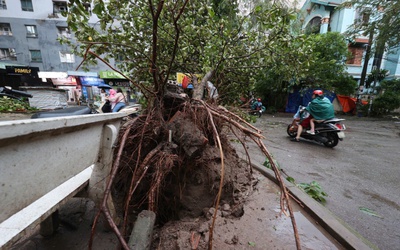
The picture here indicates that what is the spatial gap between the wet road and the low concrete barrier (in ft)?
9.66

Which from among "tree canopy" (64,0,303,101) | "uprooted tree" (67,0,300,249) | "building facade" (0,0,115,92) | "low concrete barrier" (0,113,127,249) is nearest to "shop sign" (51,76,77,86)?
"building facade" (0,0,115,92)

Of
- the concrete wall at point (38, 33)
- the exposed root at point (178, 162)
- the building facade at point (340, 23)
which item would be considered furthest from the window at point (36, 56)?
the building facade at point (340, 23)

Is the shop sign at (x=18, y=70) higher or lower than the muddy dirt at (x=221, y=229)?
higher

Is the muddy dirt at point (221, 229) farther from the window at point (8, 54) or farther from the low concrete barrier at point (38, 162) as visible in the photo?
the window at point (8, 54)

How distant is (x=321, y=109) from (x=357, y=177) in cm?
260

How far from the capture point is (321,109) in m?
5.76

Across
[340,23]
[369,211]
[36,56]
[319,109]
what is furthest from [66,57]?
[340,23]

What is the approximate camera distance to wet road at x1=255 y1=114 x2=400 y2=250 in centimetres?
232

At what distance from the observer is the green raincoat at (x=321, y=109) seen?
5719 millimetres

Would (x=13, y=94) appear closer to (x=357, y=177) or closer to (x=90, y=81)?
(x=90, y=81)

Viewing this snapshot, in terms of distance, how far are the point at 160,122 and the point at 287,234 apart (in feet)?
5.88

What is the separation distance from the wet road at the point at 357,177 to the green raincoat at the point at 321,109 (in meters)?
0.96

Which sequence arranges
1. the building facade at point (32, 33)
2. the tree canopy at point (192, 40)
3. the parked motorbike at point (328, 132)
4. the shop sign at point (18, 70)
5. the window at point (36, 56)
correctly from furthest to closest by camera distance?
1. the window at point (36, 56)
2. the building facade at point (32, 33)
3. the shop sign at point (18, 70)
4. the parked motorbike at point (328, 132)
5. the tree canopy at point (192, 40)

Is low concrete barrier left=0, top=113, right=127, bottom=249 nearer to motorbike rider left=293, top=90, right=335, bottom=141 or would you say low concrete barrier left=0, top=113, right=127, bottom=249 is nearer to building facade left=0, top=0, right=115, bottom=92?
motorbike rider left=293, top=90, right=335, bottom=141
